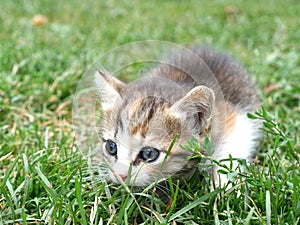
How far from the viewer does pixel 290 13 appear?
778 centimetres

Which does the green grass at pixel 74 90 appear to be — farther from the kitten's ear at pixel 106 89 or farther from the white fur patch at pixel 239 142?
the kitten's ear at pixel 106 89

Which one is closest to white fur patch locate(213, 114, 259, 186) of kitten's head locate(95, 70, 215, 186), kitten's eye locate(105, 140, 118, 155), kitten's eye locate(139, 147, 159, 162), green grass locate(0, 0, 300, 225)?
green grass locate(0, 0, 300, 225)

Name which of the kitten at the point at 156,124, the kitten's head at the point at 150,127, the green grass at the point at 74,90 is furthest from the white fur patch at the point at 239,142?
the kitten's head at the point at 150,127

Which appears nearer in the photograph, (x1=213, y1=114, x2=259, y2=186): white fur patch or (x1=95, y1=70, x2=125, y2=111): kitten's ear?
(x1=95, y1=70, x2=125, y2=111): kitten's ear

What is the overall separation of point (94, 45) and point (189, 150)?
338 centimetres

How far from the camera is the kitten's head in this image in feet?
8.56

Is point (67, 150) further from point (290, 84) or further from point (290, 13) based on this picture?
point (290, 13)

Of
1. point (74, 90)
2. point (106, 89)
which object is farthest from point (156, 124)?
point (74, 90)

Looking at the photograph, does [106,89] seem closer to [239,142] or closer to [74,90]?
[239,142]

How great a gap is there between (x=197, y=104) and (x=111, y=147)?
59cm

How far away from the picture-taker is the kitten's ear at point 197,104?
2641 millimetres

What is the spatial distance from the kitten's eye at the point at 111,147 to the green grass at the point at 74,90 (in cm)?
20

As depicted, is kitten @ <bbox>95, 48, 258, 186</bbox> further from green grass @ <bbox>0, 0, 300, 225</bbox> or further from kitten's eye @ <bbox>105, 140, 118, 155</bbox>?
green grass @ <bbox>0, 0, 300, 225</bbox>

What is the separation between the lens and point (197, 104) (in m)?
2.70
